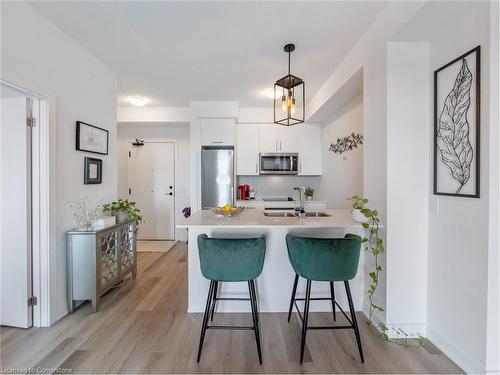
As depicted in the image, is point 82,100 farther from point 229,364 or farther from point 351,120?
point 351,120

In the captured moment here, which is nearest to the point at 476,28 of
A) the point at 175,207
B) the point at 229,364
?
the point at 229,364

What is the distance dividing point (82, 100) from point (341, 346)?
3178 mm

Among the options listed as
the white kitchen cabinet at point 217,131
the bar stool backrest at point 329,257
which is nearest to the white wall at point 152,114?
the white kitchen cabinet at point 217,131

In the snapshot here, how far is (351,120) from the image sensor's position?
322 centimetres

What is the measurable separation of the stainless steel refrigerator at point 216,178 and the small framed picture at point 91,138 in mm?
1525

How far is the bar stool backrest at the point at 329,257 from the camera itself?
1.63 metres

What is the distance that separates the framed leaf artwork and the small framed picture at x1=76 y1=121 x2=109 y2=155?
10.1ft

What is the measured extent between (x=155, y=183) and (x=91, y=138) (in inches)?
93.2

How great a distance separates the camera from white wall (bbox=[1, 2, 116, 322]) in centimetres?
174

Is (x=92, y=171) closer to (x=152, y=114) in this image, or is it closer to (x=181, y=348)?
(x=181, y=348)

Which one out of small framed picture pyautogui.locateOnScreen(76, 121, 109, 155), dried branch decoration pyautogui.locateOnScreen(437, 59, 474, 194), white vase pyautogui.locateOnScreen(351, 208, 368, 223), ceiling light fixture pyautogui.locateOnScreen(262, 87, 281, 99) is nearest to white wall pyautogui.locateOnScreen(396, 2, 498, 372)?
dried branch decoration pyautogui.locateOnScreen(437, 59, 474, 194)

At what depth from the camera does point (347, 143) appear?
3375mm

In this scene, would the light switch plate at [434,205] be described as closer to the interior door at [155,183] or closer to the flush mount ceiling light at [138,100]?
the flush mount ceiling light at [138,100]

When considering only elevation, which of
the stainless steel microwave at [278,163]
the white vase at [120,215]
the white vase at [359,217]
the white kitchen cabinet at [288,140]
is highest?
the white kitchen cabinet at [288,140]
